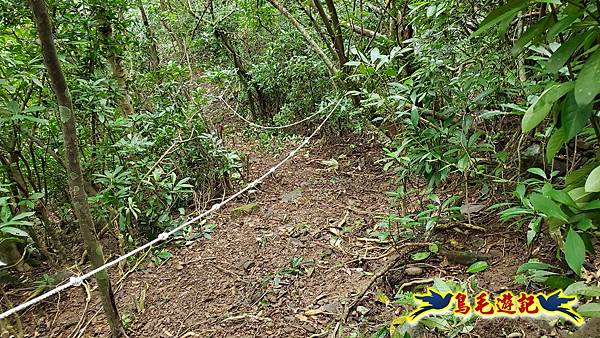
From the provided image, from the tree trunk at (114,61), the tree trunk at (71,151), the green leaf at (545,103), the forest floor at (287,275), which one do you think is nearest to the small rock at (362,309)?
the forest floor at (287,275)

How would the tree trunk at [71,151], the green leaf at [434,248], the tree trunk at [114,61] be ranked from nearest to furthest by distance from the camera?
the tree trunk at [71,151]
the green leaf at [434,248]
the tree trunk at [114,61]

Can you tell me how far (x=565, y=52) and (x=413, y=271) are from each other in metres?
1.42

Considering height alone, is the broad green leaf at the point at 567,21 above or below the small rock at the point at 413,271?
above

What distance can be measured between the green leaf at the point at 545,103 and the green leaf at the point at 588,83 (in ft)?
0.21

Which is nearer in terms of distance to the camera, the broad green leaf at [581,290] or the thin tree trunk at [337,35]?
the broad green leaf at [581,290]

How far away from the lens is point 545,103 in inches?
30.9

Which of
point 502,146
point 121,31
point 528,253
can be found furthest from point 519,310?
point 121,31

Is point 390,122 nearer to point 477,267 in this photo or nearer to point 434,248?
point 434,248

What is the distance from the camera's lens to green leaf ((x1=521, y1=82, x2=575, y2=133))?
0.75 metres

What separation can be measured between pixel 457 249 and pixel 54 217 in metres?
3.03

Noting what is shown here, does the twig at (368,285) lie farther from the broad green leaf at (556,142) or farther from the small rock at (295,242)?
the broad green leaf at (556,142)

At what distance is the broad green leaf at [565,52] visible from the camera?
30.8 inches

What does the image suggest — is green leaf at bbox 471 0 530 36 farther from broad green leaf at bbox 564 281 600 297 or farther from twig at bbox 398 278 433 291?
twig at bbox 398 278 433 291

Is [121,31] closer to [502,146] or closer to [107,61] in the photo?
[107,61]
